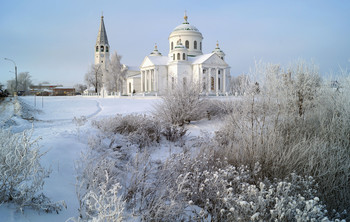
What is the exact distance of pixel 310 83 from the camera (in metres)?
10.9

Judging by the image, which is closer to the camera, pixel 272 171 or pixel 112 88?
pixel 272 171

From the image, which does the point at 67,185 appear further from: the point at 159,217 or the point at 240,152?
the point at 240,152

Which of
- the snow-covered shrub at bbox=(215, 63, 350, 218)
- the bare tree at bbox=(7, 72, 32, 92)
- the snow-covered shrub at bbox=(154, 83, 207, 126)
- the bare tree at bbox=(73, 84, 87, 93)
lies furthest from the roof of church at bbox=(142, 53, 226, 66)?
the bare tree at bbox=(73, 84, 87, 93)

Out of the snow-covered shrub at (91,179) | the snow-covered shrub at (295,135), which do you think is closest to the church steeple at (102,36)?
the snow-covered shrub at (295,135)

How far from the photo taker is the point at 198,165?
4559mm

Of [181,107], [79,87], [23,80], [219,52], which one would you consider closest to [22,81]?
[23,80]

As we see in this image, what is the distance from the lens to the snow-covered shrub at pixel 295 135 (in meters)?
4.47

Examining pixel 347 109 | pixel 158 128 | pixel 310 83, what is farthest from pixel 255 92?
pixel 310 83

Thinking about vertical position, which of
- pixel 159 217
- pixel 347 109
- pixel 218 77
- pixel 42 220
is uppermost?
pixel 218 77

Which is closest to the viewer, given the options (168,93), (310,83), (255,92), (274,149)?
(274,149)

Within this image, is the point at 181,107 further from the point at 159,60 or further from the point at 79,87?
the point at 79,87

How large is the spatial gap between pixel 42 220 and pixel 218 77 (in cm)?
3815

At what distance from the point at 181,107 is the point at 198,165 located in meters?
6.81

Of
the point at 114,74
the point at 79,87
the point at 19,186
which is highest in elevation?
the point at 79,87
